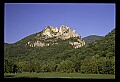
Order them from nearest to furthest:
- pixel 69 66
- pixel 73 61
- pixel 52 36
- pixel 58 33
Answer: pixel 73 61 < pixel 69 66 < pixel 52 36 < pixel 58 33

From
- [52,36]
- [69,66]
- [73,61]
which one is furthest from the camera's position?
[52,36]

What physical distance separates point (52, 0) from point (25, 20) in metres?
22.7

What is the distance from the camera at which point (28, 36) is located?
2658 centimetres

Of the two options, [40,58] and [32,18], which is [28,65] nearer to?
[40,58]

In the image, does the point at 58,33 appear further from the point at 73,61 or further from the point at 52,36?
the point at 73,61

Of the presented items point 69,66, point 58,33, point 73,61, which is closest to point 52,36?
point 58,33

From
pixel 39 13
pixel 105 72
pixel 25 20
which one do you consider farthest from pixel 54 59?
pixel 25 20

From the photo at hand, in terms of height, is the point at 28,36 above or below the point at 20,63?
above

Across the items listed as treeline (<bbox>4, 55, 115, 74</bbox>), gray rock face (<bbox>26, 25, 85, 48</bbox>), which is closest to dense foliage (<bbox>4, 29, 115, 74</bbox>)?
treeline (<bbox>4, 55, 115, 74</bbox>)

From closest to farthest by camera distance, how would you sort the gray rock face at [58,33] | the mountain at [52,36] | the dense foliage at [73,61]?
the dense foliage at [73,61], the mountain at [52,36], the gray rock face at [58,33]

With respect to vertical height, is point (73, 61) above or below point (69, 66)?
above

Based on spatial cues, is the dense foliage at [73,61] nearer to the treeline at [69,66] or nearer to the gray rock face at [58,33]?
the treeline at [69,66]

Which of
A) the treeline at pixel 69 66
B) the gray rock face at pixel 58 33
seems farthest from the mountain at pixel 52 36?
the treeline at pixel 69 66

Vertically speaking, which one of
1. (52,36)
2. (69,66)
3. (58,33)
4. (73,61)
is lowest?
(69,66)
